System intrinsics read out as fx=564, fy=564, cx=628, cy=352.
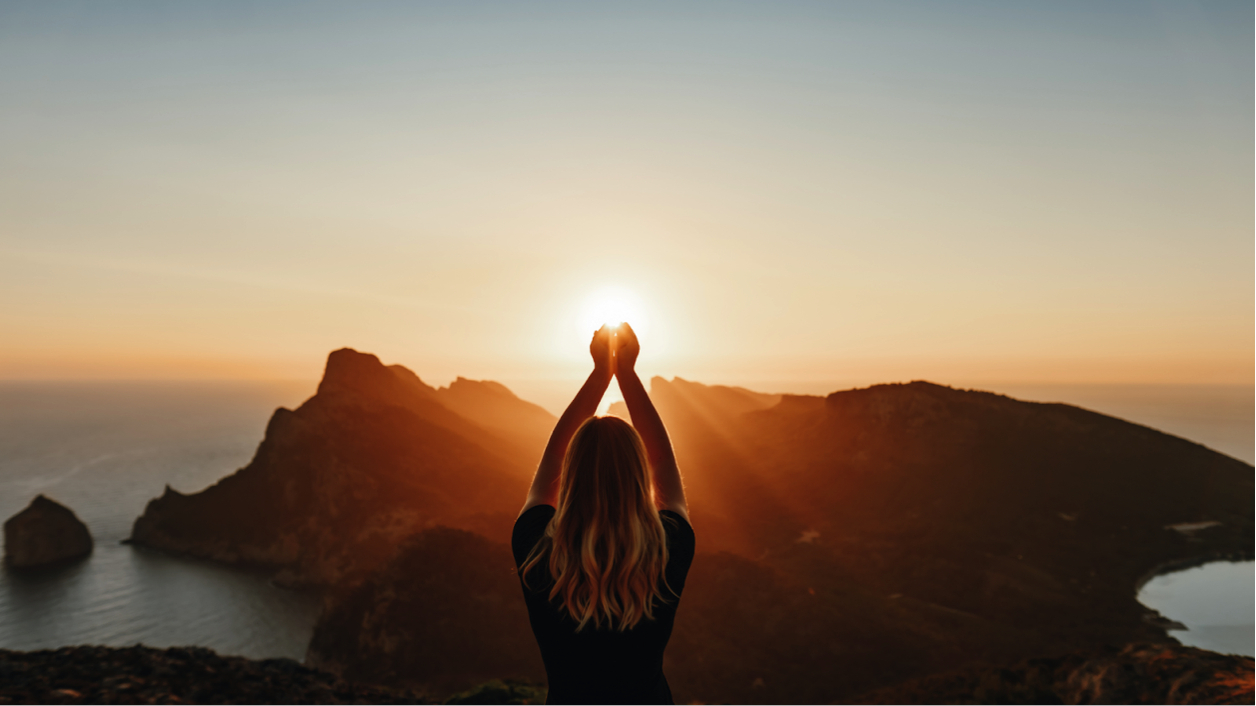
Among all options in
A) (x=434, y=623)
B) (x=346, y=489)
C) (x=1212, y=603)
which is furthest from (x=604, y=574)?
(x=1212, y=603)

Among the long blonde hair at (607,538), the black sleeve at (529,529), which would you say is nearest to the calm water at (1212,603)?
the long blonde hair at (607,538)

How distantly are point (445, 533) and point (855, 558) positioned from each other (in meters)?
36.4

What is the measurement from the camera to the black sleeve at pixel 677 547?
2152mm

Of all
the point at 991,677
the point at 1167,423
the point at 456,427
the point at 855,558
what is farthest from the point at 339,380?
the point at 1167,423

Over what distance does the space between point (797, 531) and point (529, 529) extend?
6222 centimetres

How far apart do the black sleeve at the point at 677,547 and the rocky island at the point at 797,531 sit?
869 inches

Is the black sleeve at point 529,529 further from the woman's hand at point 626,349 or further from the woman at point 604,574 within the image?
the woman's hand at point 626,349

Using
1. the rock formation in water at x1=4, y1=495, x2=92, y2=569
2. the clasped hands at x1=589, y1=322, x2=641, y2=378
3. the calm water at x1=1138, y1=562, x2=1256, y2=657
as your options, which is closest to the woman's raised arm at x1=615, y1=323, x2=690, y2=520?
the clasped hands at x1=589, y1=322, x2=641, y2=378

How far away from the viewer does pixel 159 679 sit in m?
10.7

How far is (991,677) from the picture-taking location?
18828mm

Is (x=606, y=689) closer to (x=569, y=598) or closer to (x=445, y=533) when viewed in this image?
(x=569, y=598)

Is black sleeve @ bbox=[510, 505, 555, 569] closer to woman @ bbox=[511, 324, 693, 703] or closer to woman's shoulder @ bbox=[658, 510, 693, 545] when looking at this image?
woman @ bbox=[511, 324, 693, 703]

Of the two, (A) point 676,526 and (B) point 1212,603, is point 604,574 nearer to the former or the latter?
(A) point 676,526

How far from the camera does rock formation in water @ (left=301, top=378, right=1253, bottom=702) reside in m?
31.4
